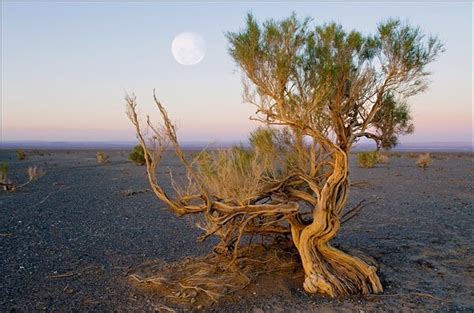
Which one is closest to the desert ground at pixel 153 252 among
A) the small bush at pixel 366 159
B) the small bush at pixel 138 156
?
the small bush at pixel 366 159

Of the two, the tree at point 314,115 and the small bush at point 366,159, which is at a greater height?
the tree at point 314,115

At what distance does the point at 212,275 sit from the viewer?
25.0 ft

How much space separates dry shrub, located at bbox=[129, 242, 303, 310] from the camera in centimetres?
695

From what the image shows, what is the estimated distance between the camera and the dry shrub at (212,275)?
6.95 metres

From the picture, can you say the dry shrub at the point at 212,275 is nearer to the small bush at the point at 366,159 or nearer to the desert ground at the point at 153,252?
the desert ground at the point at 153,252

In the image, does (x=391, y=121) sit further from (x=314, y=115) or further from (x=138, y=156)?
(x=138, y=156)

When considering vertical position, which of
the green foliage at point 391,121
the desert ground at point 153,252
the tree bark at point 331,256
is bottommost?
the desert ground at point 153,252

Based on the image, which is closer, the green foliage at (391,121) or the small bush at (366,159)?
the green foliage at (391,121)

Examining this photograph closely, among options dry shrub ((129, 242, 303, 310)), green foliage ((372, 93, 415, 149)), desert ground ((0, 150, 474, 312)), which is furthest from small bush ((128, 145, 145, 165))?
green foliage ((372, 93, 415, 149))

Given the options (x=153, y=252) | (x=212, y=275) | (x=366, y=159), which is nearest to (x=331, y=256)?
(x=212, y=275)

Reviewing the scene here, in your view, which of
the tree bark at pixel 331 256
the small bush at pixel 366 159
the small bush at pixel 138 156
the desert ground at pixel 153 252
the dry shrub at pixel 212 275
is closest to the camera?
the desert ground at pixel 153 252

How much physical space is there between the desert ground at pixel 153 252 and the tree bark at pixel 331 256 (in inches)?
10.3

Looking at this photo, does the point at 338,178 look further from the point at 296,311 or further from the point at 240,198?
the point at 296,311

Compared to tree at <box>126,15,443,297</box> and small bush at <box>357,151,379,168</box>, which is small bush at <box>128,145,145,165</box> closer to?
small bush at <box>357,151,379,168</box>
